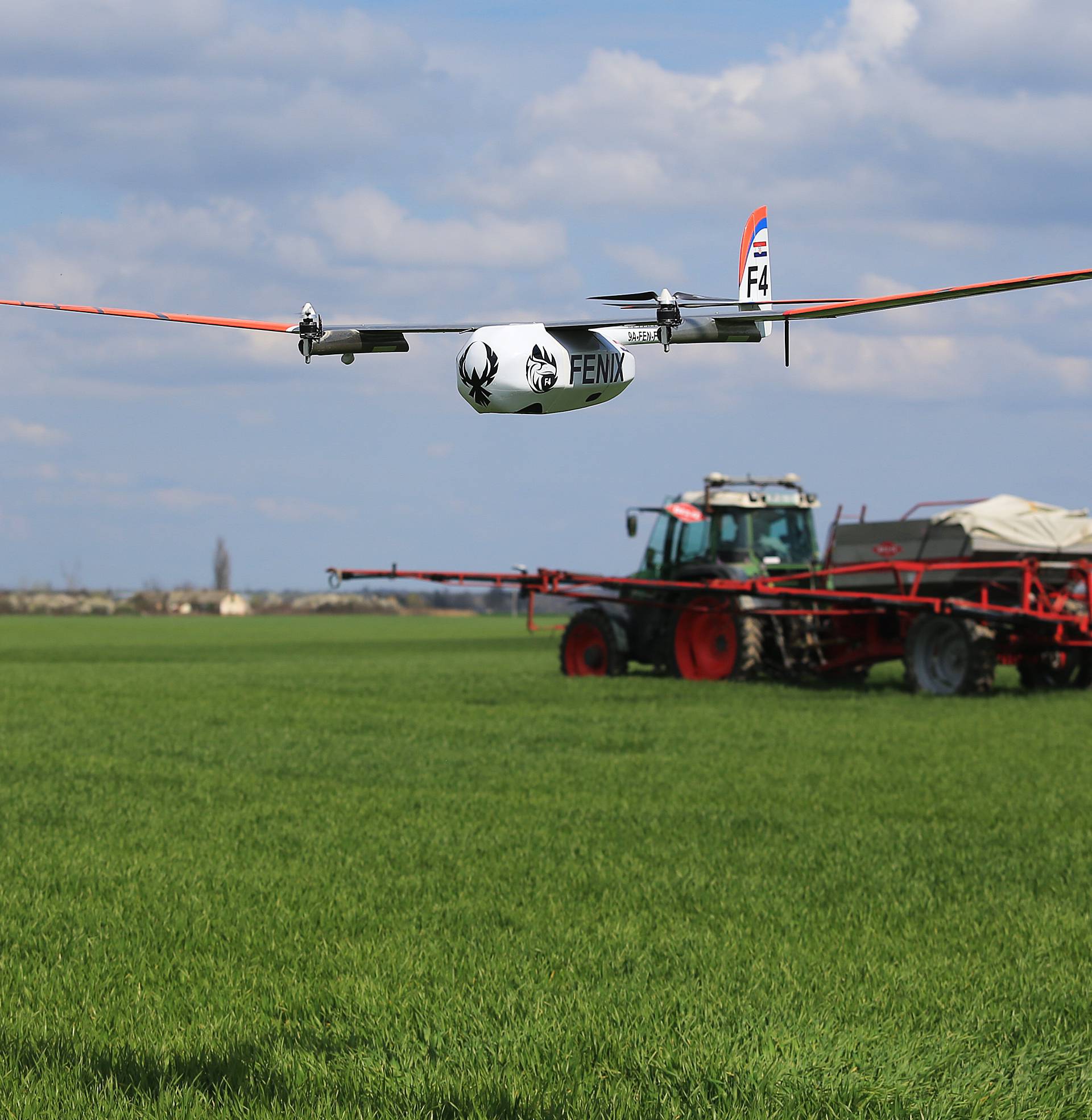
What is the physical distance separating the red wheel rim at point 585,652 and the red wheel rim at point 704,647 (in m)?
2.16

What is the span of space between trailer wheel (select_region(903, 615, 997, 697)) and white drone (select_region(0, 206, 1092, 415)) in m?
19.2

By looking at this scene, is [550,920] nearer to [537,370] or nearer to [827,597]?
[537,370]

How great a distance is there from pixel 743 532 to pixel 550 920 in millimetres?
15615

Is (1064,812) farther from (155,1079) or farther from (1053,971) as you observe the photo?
(155,1079)

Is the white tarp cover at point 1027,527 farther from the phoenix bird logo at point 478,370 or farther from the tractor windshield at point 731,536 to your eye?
the phoenix bird logo at point 478,370

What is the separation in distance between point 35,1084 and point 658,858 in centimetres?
543

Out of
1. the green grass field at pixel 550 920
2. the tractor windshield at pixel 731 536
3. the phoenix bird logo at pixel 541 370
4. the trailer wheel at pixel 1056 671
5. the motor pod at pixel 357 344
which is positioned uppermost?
the tractor windshield at pixel 731 536

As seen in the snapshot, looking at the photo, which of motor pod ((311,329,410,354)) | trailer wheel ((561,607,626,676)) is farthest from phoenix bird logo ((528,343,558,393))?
trailer wheel ((561,607,626,676))

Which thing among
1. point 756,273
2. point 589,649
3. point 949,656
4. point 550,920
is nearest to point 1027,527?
point 949,656

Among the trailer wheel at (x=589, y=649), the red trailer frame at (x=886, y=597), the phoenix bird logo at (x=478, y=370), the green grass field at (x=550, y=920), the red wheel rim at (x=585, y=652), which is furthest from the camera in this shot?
the red wheel rim at (x=585, y=652)

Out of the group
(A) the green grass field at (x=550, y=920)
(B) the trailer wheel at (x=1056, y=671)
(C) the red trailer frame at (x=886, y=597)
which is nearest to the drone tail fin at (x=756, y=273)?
(A) the green grass field at (x=550, y=920)

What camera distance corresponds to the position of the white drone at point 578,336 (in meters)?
1.87

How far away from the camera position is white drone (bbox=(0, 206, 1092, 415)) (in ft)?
6.13

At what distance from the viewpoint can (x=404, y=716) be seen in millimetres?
20312
